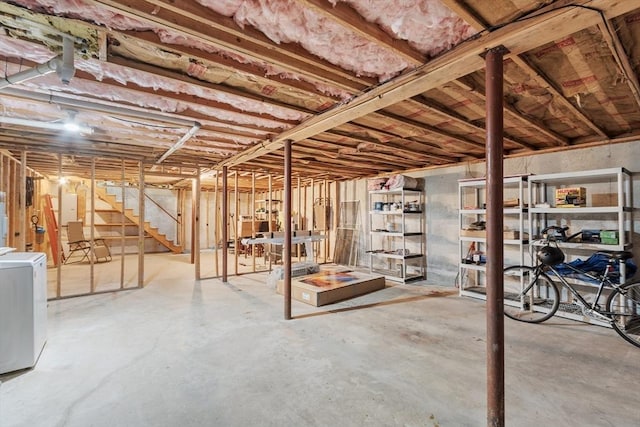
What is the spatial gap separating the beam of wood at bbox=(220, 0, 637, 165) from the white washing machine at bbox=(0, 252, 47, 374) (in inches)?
116

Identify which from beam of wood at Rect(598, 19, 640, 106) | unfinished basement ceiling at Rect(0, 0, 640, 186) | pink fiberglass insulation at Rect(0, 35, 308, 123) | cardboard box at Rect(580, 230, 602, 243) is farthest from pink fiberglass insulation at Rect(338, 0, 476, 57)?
cardboard box at Rect(580, 230, 602, 243)

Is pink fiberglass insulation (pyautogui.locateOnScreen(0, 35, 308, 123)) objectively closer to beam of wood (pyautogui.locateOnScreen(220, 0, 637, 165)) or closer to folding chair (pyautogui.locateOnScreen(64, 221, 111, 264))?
beam of wood (pyautogui.locateOnScreen(220, 0, 637, 165))

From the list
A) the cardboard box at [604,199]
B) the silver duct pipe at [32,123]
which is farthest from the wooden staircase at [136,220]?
the cardboard box at [604,199]

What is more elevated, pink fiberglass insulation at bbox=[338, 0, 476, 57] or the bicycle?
pink fiberglass insulation at bbox=[338, 0, 476, 57]

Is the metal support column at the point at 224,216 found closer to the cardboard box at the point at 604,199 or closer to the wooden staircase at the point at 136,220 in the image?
the wooden staircase at the point at 136,220

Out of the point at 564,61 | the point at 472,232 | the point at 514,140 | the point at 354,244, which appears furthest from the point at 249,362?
the point at 354,244

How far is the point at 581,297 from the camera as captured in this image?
322 centimetres

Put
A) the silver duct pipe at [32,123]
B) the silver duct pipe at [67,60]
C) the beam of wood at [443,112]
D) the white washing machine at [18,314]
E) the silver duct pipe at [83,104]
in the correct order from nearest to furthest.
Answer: the silver duct pipe at [67,60] → the white washing machine at [18,314] → the silver duct pipe at [83,104] → the beam of wood at [443,112] → the silver duct pipe at [32,123]

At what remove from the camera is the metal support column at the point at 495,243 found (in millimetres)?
1609

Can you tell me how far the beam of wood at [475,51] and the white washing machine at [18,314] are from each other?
295 cm

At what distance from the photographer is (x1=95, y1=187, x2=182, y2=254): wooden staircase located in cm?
862

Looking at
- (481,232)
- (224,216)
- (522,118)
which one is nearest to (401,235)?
(481,232)

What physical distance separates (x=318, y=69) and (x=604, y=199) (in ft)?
13.9

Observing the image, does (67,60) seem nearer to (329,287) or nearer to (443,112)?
(443,112)
